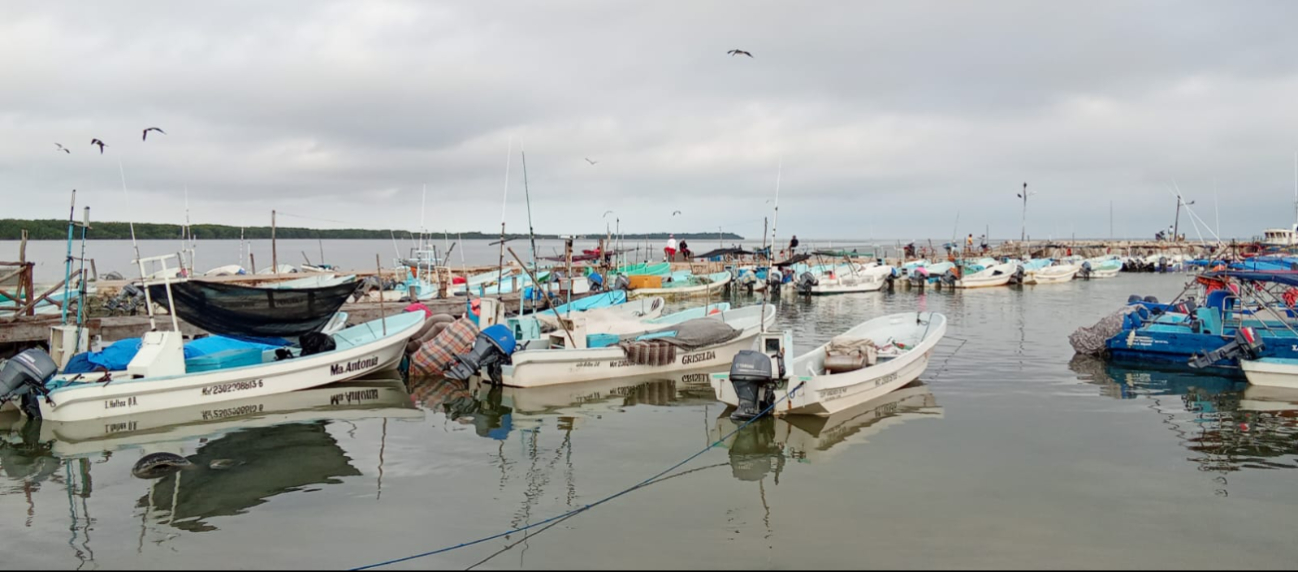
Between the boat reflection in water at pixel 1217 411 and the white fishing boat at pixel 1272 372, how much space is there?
6.0 inches

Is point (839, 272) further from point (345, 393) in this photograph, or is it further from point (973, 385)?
point (345, 393)

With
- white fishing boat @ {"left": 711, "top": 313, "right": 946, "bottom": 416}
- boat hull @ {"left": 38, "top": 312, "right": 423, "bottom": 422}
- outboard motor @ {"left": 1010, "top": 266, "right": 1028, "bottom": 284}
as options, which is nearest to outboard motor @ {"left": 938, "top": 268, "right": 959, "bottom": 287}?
outboard motor @ {"left": 1010, "top": 266, "right": 1028, "bottom": 284}

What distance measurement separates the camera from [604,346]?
17.1 metres

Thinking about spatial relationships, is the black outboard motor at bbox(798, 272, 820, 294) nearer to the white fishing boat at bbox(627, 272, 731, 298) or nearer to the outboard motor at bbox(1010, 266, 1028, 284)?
the white fishing boat at bbox(627, 272, 731, 298)

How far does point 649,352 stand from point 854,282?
2739 cm

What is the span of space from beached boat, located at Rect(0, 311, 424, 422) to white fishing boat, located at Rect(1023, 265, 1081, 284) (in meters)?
42.5

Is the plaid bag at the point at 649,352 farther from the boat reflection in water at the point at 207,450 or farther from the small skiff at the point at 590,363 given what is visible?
the boat reflection in water at the point at 207,450

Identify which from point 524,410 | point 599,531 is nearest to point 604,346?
point 524,410

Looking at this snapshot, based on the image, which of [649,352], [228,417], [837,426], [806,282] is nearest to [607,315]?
[649,352]

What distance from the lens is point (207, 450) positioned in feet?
35.5

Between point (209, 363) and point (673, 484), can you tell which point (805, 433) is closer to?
point (673, 484)

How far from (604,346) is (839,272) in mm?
28118

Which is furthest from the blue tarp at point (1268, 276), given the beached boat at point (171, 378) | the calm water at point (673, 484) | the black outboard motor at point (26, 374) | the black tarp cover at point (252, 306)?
the black outboard motor at point (26, 374)

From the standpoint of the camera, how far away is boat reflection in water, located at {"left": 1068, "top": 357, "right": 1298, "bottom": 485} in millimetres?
10688
